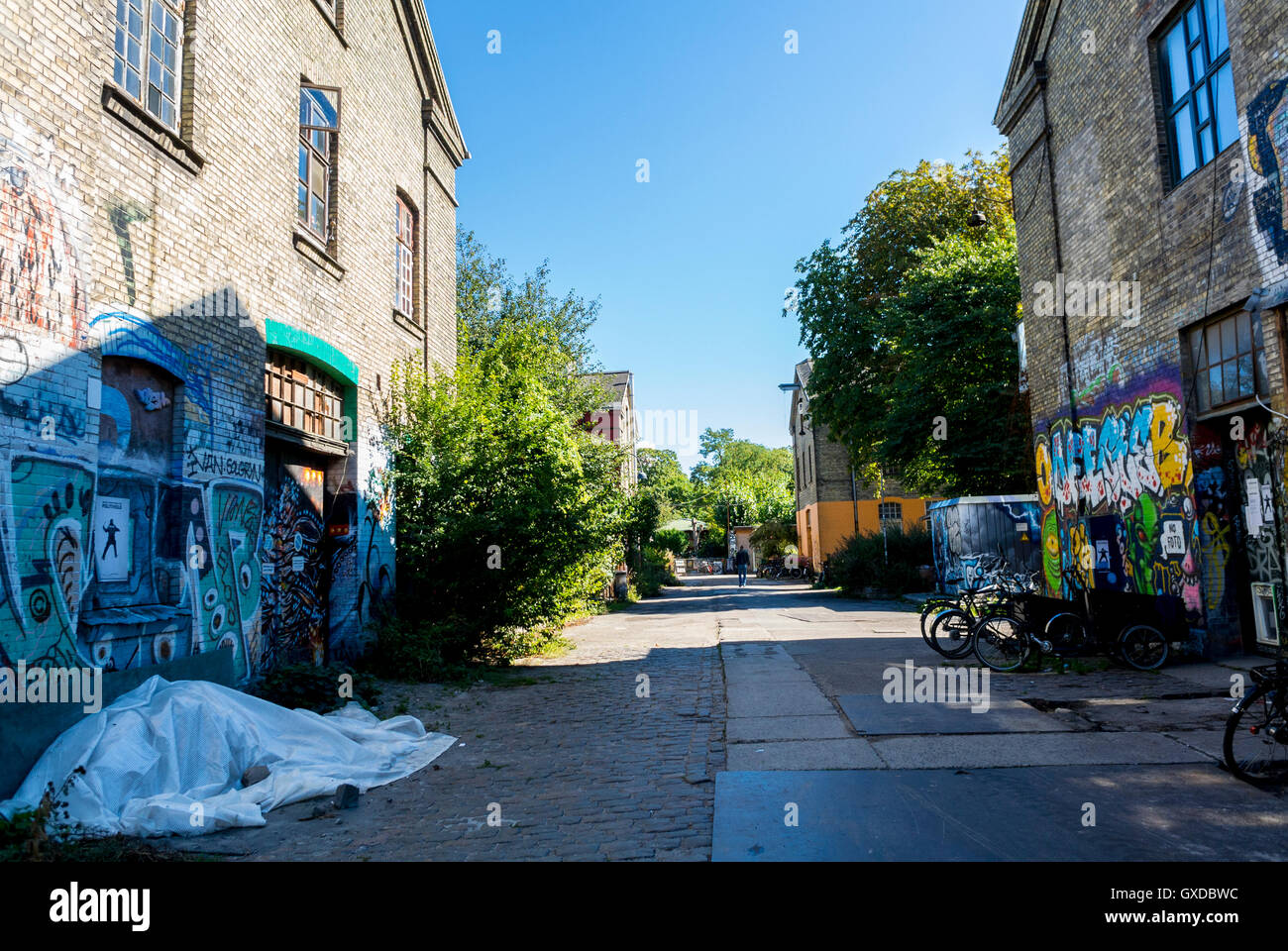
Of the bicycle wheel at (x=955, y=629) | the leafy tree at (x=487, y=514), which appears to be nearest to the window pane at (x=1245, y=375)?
the bicycle wheel at (x=955, y=629)

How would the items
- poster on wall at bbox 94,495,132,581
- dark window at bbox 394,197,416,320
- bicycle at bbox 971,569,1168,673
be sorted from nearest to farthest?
poster on wall at bbox 94,495,132,581, bicycle at bbox 971,569,1168,673, dark window at bbox 394,197,416,320

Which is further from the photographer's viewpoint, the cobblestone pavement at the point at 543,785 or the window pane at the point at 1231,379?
the window pane at the point at 1231,379

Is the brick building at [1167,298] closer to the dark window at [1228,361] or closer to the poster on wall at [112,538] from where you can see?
the dark window at [1228,361]

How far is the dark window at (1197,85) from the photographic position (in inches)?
371

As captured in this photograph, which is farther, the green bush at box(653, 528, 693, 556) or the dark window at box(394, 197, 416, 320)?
the green bush at box(653, 528, 693, 556)

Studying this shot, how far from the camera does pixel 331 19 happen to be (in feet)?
35.6

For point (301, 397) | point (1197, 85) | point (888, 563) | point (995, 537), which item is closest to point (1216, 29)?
point (1197, 85)

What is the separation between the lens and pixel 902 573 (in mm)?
24734

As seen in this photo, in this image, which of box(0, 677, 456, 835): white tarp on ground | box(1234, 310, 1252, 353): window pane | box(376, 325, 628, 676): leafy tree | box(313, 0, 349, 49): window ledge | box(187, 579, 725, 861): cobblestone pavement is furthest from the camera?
box(376, 325, 628, 676): leafy tree

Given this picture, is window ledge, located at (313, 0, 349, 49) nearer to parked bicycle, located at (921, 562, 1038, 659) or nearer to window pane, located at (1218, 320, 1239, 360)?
parked bicycle, located at (921, 562, 1038, 659)

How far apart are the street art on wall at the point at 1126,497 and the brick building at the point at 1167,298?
3 cm

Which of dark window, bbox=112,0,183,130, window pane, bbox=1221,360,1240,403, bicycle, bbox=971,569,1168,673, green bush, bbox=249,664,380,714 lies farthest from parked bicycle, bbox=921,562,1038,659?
dark window, bbox=112,0,183,130

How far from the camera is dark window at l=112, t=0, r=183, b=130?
22.5 feet

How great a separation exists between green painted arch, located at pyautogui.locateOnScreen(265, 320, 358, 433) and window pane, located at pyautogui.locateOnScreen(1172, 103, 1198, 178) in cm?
1057
